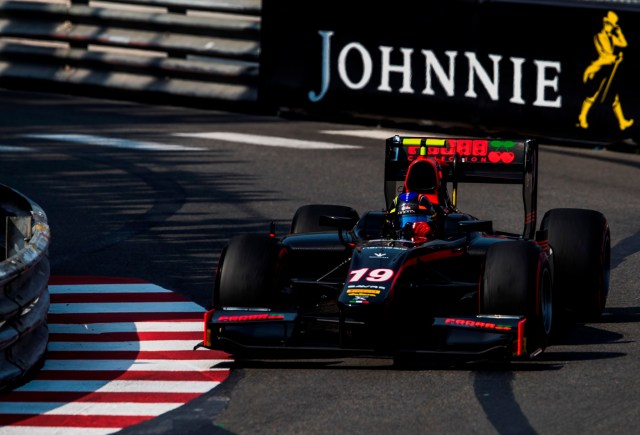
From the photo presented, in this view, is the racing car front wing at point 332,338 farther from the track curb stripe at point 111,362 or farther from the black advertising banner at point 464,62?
the black advertising banner at point 464,62

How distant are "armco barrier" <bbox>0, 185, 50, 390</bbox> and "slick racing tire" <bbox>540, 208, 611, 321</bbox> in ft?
11.1

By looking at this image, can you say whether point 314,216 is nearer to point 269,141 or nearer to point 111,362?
point 111,362

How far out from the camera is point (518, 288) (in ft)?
29.9

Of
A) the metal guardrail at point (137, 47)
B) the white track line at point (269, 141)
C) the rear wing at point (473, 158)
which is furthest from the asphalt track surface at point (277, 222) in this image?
the rear wing at point (473, 158)

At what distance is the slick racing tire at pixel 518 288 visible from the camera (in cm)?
909

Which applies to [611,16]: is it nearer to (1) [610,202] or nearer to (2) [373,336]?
(1) [610,202]

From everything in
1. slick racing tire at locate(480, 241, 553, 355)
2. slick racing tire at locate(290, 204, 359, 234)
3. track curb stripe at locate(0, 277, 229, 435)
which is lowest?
track curb stripe at locate(0, 277, 229, 435)

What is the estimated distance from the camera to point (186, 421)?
26.1 feet

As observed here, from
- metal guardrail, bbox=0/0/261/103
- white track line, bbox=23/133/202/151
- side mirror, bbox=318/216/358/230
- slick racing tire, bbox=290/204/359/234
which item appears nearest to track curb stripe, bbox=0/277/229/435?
slick racing tire, bbox=290/204/359/234

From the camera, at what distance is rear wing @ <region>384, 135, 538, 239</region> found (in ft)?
35.8

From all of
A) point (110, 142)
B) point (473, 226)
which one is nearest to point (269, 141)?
point (110, 142)

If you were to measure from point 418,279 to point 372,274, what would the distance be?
1.57 feet

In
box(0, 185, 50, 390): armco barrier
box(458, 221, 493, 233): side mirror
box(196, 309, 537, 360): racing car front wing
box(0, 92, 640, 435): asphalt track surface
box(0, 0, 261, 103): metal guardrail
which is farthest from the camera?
box(0, 0, 261, 103): metal guardrail

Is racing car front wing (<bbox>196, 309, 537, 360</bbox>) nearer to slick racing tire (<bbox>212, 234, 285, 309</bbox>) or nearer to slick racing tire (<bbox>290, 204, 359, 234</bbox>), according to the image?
slick racing tire (<bbox>212, 234, 285, 309</bbox>)
